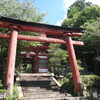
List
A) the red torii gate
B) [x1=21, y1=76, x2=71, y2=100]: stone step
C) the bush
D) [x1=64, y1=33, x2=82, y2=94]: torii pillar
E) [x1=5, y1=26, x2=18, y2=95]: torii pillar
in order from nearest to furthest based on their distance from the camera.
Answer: [x1=5, y1=26, x2=18, y2=95]: torii pillar
the red torii gate
[x1=21, y1=76, x2=71, y2=100]: stone step
[x1=64, y1=33, x2=82, y2=94]: torii pillar
the bush

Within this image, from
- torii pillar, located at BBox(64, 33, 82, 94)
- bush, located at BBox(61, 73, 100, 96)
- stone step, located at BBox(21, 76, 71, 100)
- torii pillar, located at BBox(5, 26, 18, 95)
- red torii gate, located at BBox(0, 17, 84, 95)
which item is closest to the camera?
torii pillar, located at BBox(5, 26, 18, 95)

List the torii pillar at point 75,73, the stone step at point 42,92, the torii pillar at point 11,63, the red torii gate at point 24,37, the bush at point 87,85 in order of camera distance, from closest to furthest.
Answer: the torii pillar at point 11,63 < the red torii gate at point 24,37 < the stone step at point 42,92 < the torii pillar at point 75,73 < the bush at point 87,85

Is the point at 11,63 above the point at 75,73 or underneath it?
above

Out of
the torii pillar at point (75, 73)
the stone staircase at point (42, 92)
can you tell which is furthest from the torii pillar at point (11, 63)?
the torii pillar at point (75, 73)

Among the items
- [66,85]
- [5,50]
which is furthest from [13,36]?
[66,85]

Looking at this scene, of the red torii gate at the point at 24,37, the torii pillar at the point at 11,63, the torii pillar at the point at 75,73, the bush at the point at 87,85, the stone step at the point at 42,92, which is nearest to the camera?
the torii pillar at the point at 11,63

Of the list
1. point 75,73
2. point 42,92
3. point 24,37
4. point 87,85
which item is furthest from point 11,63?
point 87,85

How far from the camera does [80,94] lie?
630 centimetres

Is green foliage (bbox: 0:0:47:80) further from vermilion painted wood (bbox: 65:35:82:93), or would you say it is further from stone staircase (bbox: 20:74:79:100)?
vermilion painted wood (bbox: 65:35:82:93)

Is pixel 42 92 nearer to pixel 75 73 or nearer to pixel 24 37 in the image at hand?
pixel 75 73

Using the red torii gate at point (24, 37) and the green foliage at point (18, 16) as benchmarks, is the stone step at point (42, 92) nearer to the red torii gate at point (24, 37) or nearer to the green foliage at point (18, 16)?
the red torii gate at point (24, 37)

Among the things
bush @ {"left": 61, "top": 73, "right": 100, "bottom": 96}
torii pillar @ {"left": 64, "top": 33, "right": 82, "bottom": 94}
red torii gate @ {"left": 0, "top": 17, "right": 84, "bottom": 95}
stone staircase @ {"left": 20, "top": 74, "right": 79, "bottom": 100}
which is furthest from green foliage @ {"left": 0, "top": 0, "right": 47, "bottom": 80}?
bush @ {"left": 61, "top": 73, "right": 100, "bottom": 96}

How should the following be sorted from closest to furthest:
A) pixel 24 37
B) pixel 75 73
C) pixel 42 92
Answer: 1. pixel 42 92
2. pixel 75 73
3. pixel 24 37

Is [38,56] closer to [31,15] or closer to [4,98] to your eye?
[31,15]
